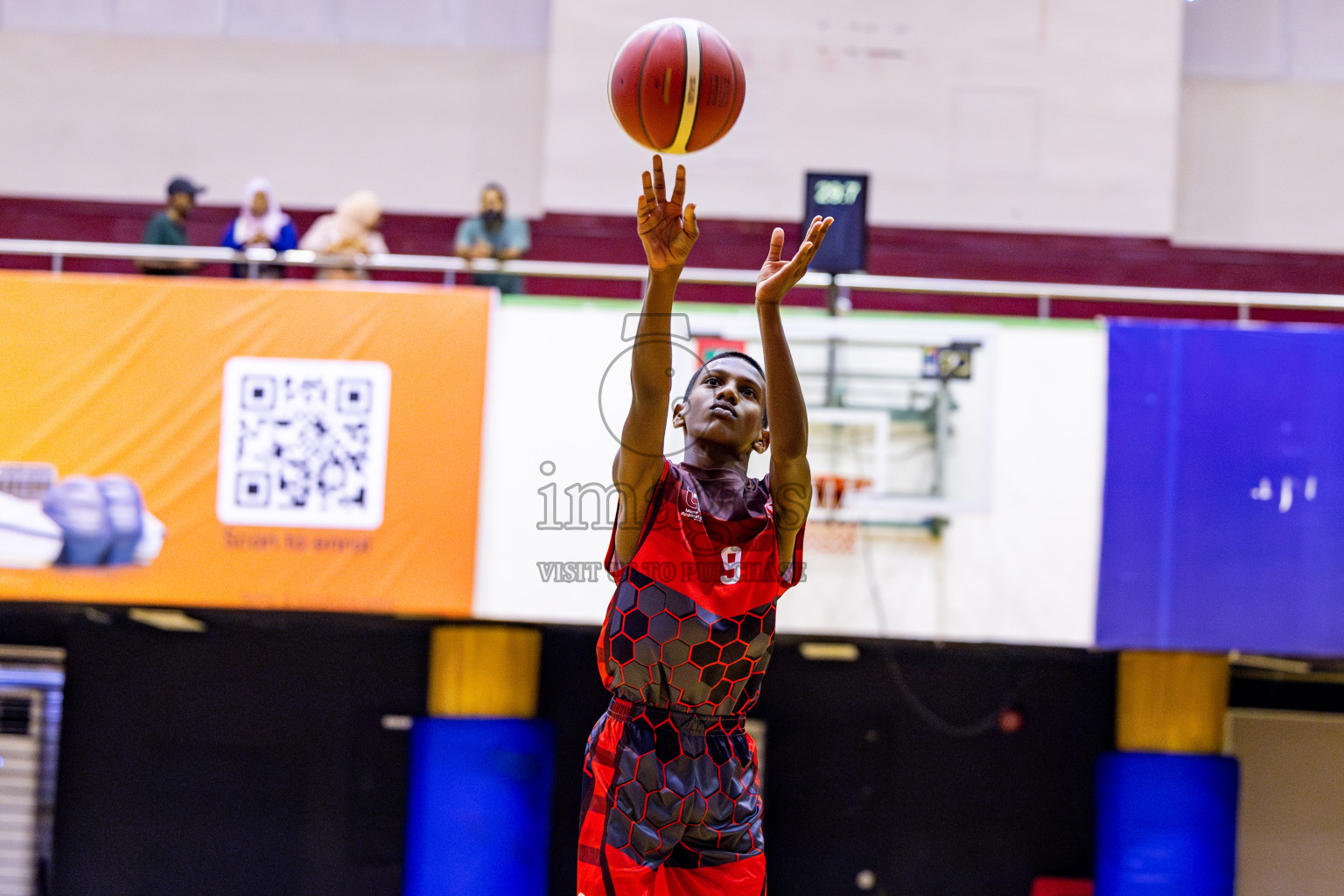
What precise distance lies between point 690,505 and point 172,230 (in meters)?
5.89

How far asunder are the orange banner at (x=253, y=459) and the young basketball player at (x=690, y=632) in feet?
11.4

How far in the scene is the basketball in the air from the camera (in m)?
3.99

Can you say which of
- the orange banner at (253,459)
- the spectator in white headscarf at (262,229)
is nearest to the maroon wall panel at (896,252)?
the spectator in white headscarf at (262,229)

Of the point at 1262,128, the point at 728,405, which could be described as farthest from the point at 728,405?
the point at 1262,128

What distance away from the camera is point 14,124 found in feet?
35.3

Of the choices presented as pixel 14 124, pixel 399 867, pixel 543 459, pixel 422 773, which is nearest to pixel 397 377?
pixel 543 459

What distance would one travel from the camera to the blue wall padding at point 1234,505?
6426mm

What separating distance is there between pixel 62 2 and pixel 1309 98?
10580 millimetres

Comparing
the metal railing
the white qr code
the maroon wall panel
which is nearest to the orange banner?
the white qr code

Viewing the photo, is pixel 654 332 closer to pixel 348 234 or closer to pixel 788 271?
pixel 788 271

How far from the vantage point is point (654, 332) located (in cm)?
298

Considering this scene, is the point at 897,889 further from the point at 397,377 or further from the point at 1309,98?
the point at 1309,98

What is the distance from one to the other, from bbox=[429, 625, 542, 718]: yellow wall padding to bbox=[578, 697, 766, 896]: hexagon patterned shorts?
4.46 meters

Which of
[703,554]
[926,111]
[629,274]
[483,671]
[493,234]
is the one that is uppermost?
[926,111]
